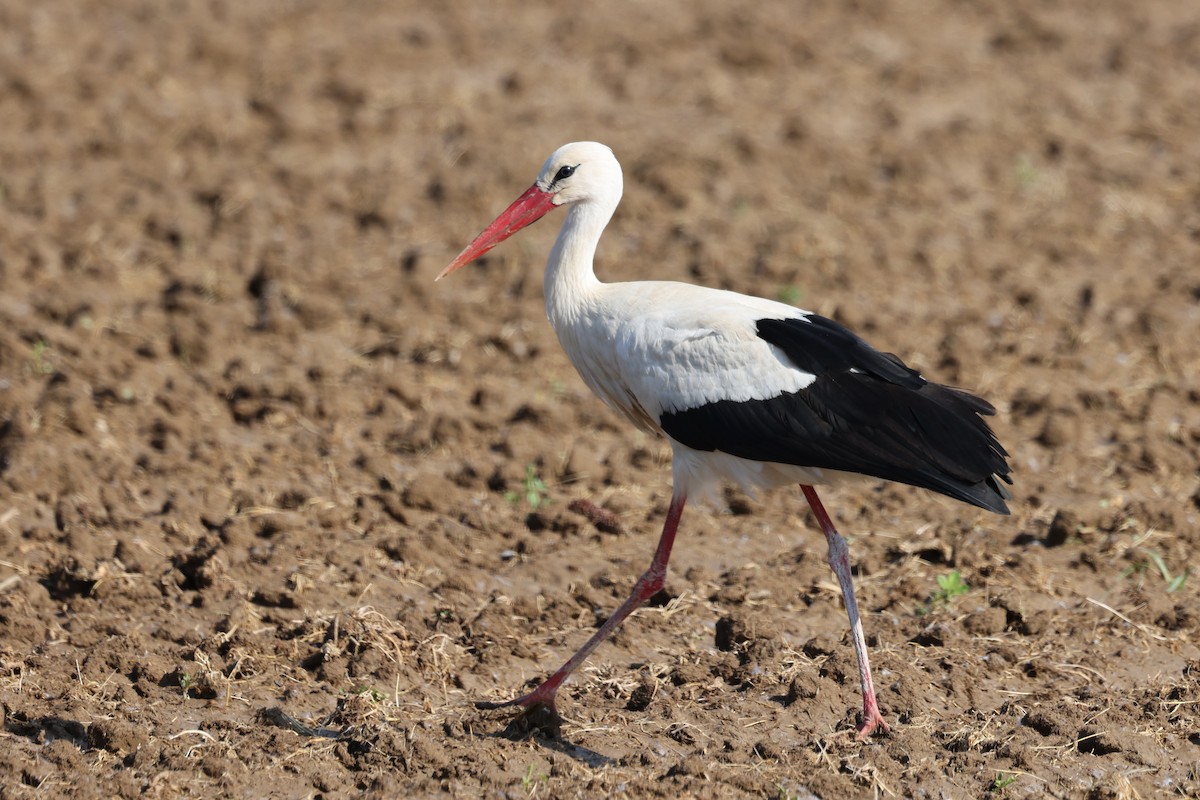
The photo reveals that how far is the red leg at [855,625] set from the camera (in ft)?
17.9

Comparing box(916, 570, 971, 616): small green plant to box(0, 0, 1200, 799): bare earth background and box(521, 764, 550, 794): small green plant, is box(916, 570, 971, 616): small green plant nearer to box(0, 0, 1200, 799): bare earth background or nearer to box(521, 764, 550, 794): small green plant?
box(0, 0, 1200, 799): bare earth background

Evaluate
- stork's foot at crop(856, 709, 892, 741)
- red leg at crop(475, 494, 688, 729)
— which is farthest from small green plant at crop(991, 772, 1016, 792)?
red leg at crop(475, 494, 688, 729)

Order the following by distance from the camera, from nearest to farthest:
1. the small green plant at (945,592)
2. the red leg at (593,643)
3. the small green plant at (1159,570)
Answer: the red leg at (593,643), the small green plant at (945,592), the small green plant at (1159,570)

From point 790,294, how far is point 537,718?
480cm

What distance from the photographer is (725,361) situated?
577 centimetres

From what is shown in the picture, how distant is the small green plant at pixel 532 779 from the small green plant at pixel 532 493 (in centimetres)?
241

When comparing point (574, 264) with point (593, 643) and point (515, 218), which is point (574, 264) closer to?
point (515, 218)

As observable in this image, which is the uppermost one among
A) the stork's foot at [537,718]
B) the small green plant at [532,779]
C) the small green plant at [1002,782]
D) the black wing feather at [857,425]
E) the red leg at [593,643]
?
the black wing feather at [857,425]

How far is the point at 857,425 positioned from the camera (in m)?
5.62

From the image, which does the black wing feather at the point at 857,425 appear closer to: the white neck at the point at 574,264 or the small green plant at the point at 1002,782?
the white neck at the point at 574,264

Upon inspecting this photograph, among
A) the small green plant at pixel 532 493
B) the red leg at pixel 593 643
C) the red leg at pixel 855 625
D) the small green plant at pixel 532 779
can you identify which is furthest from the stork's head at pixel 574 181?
the small green plant at pixel 532 779

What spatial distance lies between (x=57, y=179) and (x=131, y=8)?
3720 millimetres

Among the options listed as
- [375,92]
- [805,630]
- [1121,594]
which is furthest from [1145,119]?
[805,630]

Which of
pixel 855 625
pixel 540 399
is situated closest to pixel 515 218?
pixel 855 625
